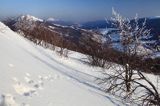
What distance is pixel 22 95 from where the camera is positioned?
6680 millimetres

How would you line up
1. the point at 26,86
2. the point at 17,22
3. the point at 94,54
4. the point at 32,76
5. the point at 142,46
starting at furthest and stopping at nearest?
the point at 17,22
the point at 94,54
the point at 142,46
the point at 32,76
the point at 26,86

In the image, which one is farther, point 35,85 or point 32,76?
point 32,76

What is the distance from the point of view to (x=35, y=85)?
8.13 meters

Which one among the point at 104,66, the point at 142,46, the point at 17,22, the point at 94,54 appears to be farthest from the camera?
the point at 17,22

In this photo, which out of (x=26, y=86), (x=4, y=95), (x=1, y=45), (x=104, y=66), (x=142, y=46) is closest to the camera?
(x=4, y=95)

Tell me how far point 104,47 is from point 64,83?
16721 millimetres

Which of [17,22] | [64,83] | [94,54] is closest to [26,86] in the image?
[64,83]

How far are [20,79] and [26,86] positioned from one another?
641 mm

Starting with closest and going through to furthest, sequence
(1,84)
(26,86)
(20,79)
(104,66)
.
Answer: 1. (1,84)
2. (26,86)
3. (20,79)
4. (104,66)

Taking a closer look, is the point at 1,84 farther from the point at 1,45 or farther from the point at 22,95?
the point at 1,45

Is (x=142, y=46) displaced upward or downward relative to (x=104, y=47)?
upward

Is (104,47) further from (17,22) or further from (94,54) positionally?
(17,22)

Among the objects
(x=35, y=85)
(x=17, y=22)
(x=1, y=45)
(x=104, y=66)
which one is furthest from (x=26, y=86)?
(x=17, y=22)

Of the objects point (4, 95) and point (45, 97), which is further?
point (45, 97)
